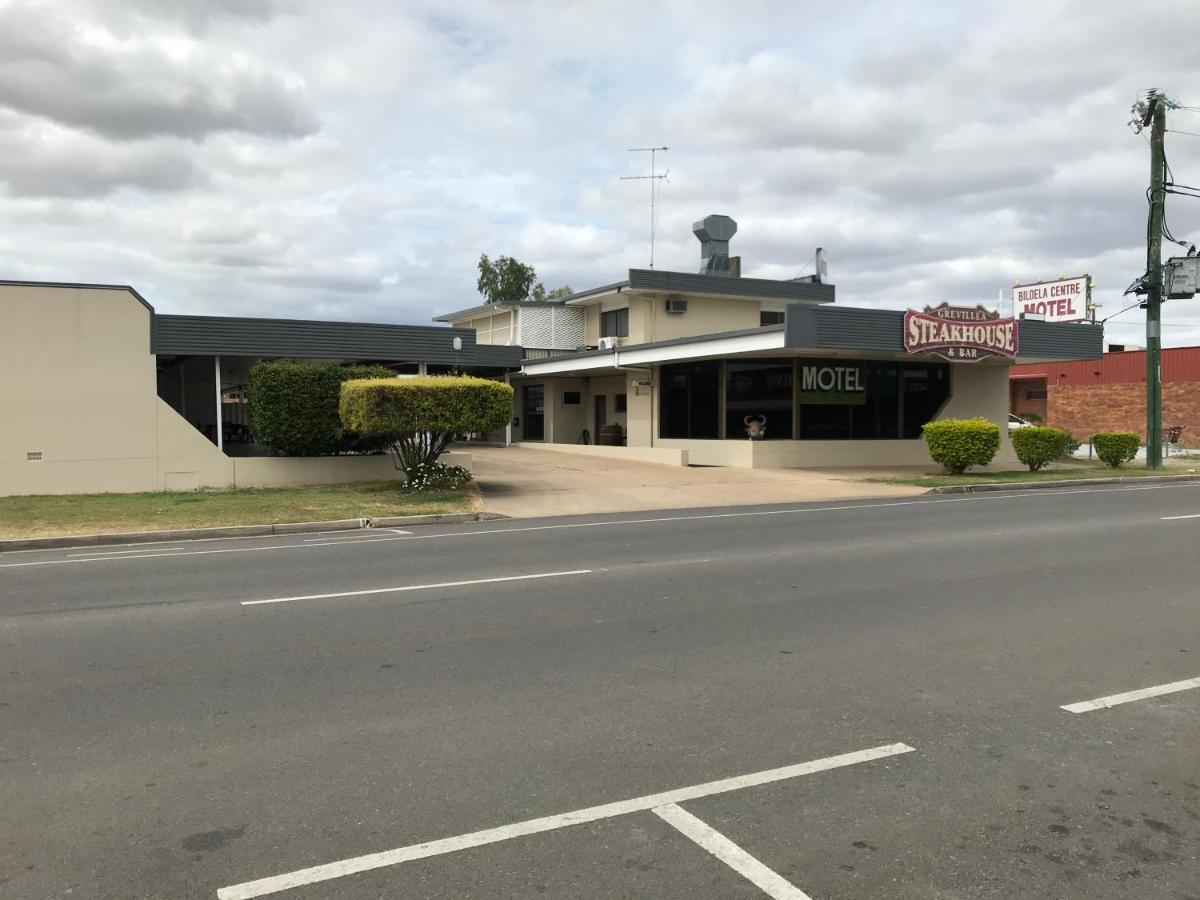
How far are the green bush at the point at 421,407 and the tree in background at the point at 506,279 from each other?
136 ft

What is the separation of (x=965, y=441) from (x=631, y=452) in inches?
385

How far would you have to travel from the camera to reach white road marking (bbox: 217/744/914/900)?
11.4ft

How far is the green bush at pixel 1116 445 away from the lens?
85.3ft

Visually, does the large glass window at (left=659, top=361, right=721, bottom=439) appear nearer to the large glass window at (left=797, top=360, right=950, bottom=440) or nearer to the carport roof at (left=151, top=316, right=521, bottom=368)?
the large glass window at (left=797, top=360, right=950, bottom=440)

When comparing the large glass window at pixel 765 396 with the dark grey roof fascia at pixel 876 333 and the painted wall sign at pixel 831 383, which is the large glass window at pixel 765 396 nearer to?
the painted wall sign at pixel 831 383

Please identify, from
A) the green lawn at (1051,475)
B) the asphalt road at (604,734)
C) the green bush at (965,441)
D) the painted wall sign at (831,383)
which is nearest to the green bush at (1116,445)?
the green lawn at (1051,475)

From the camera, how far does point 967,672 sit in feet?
20.2

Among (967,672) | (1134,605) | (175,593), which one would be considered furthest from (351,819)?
(1134,605)

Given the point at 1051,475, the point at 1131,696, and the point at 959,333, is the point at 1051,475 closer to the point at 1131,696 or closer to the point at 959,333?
the point at 959,333

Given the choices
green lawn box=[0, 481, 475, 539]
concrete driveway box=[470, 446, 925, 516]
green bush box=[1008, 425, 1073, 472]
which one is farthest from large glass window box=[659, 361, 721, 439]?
green lawn box=[0, 481, 475, 539]

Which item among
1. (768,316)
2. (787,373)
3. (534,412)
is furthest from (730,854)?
(768,316)

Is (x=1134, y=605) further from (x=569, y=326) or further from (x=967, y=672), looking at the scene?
(x=569, y=326)

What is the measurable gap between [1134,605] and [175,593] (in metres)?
8.75

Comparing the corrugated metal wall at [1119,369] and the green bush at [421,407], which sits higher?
the corrugated metal wall at [1119,369]
